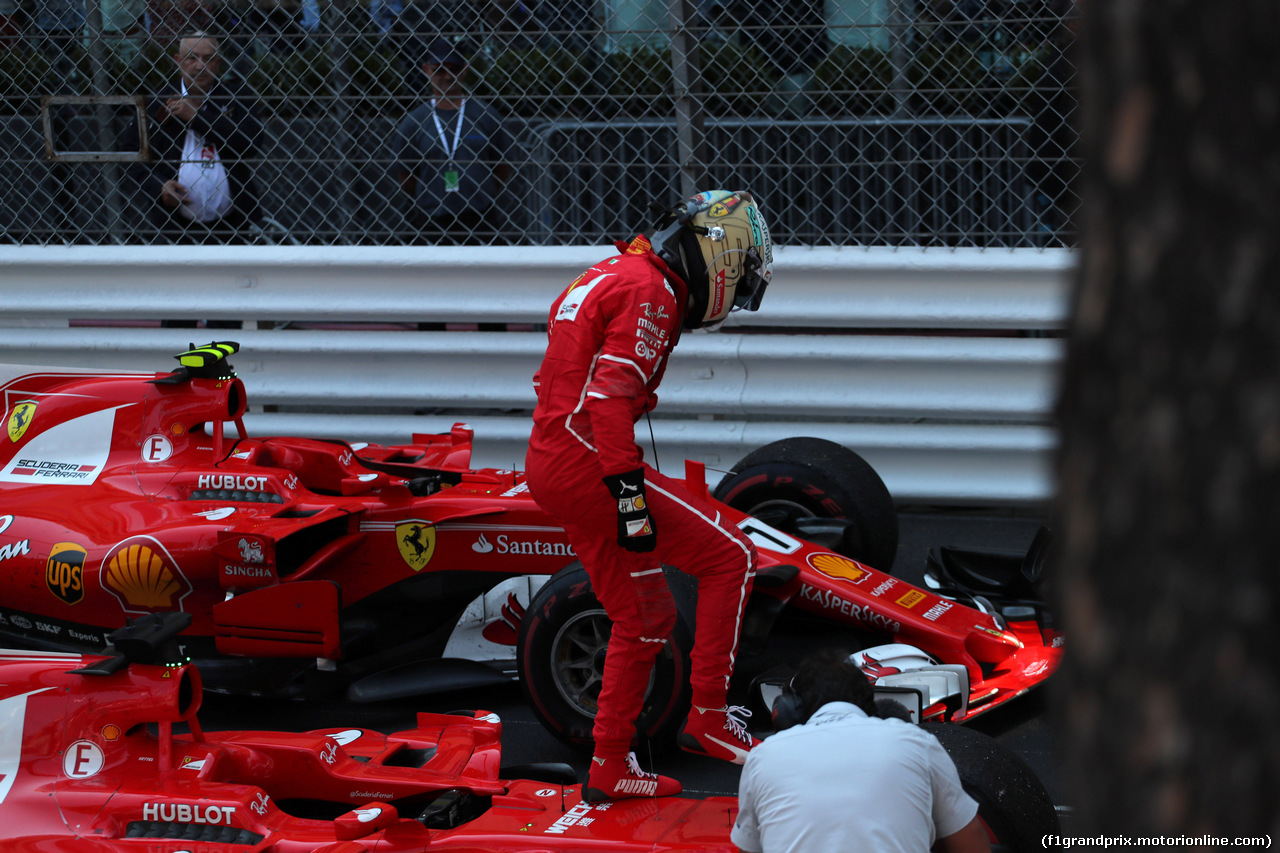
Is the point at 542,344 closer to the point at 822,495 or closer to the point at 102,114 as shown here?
the point at 822,495

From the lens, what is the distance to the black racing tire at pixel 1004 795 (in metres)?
2.75

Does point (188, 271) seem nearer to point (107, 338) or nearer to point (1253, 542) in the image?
point (107, 338)

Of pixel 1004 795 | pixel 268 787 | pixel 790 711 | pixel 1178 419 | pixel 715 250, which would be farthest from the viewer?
pixel 715 250

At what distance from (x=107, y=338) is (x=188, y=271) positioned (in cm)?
54

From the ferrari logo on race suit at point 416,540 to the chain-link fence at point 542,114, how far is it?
6.59 feet

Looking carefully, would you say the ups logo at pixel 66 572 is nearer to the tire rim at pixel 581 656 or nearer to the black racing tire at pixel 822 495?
the tire rim at pixel 581 656

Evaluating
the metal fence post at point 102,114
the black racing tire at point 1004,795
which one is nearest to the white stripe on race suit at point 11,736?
the black racing tire at point 1004,795

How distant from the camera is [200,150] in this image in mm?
5773

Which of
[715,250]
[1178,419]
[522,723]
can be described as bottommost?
[522,723]

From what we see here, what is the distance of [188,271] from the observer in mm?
6094

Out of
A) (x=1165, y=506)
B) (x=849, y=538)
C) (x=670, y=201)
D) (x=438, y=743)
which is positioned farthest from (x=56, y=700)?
(x=670, y=201)

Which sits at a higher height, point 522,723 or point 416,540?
point 416,540

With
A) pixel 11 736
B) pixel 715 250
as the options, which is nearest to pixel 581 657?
pixel 715 250

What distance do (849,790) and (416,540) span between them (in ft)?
7.52
